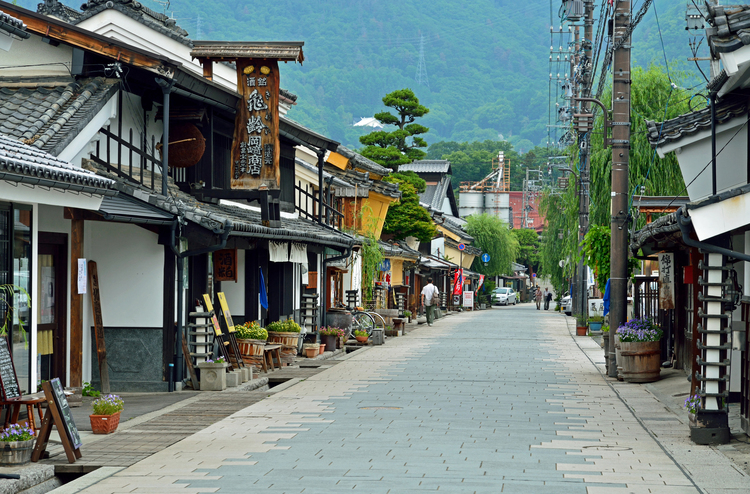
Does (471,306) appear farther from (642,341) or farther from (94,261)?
(94,261)

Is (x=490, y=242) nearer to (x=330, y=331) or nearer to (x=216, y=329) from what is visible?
(x=330, y=331)

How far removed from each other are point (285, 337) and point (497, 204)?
81.8 metres

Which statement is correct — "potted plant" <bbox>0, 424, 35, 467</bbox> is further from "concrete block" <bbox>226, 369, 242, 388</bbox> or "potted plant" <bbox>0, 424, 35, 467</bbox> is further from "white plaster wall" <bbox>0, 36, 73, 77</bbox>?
"white plaster wall" <bbox>0, 36, 73, 77</bbox>

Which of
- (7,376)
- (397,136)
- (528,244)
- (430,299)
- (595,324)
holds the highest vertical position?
(397,136)

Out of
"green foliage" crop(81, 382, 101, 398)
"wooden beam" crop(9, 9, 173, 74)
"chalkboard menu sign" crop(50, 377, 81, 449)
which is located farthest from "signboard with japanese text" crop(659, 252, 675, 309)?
"chalkboard menu sign" crop(50, 377, 81, 449)

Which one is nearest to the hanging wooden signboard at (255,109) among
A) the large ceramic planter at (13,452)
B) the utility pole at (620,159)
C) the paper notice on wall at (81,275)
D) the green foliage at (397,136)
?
the paper notice on wall at (81,275)

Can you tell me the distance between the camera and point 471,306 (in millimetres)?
64312

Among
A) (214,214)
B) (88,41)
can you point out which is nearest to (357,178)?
(214,214)

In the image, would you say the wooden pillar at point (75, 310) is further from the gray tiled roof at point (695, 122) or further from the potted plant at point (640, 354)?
the potted plant at point (640, 354)

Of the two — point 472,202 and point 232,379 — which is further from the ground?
point 472,202

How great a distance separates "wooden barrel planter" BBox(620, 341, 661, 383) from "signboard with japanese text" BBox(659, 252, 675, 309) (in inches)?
38.7

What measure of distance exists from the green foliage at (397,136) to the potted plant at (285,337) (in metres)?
28.1

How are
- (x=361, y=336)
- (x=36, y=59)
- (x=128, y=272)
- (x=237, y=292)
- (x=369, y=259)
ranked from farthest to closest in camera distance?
1. (x=369, y=259)
2. (x=361, y=336)
3. (x=237, y=292)
4. (x=36, y=59)
5. (x=128, y=272)

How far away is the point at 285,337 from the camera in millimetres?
19875
